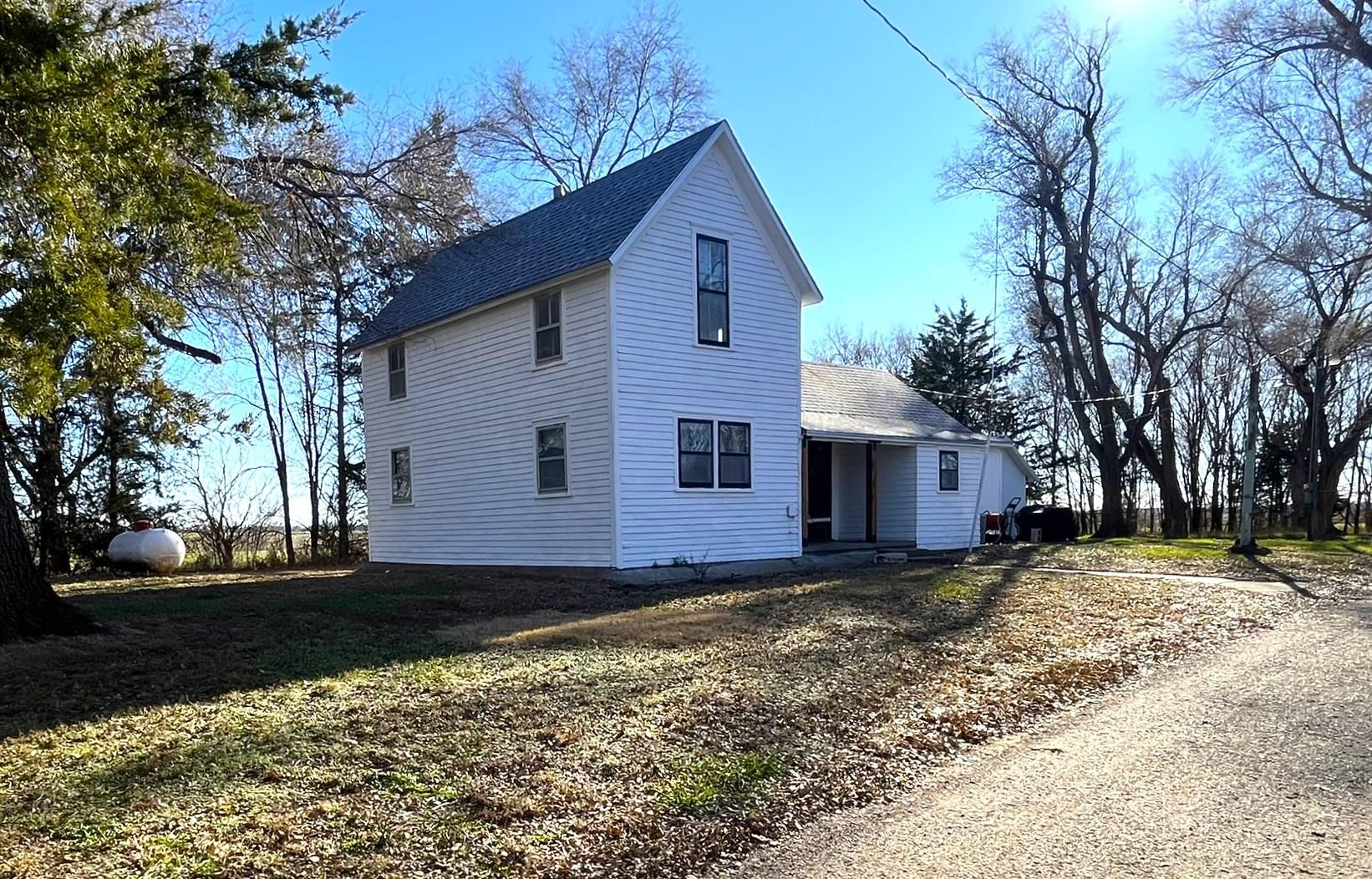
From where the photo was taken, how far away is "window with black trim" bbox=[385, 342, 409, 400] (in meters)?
17.8

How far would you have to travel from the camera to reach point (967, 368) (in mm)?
38406

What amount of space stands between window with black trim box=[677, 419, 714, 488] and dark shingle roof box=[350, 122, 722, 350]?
10.0 feet

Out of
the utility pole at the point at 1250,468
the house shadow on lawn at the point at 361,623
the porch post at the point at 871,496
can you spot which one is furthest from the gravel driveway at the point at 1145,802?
the porch post at the point at 871,496

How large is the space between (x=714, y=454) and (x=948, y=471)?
9014mm

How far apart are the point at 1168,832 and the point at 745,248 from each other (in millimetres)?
12258

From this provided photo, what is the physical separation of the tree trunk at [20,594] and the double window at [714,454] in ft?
27.2

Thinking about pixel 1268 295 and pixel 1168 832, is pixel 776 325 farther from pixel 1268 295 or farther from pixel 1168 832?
pixel 1268 295

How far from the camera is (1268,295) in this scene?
23406 millimetres

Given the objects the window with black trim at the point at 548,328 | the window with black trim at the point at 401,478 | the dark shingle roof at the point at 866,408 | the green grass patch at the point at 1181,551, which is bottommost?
the green grass patch at the point at 1181,551

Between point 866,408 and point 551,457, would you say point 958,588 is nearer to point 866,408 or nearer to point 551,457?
point 551,457

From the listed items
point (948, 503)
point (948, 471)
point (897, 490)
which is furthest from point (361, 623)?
point (948, 471)

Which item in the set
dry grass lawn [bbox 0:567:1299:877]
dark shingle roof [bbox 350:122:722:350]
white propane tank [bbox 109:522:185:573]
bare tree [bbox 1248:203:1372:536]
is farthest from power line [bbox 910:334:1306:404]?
A: white propane tank [bbox 109:522:185:573]

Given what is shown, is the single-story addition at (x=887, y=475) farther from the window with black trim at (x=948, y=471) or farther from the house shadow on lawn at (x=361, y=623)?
the house shadow on lawn at (x=361, y=623)

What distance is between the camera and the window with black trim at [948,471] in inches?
813
